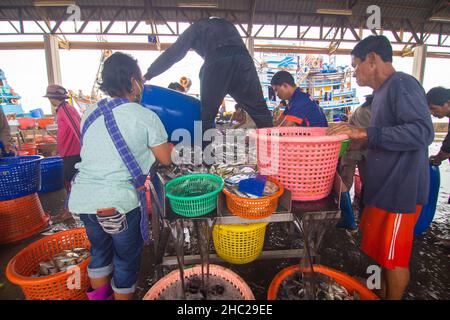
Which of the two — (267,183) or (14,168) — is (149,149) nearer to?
(267,183)

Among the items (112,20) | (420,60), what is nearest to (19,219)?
(112,20)

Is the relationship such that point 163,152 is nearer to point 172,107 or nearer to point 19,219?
point 172,107

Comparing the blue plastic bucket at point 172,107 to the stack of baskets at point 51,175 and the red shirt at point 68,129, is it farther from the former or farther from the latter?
the stack of baskets at point 51,175

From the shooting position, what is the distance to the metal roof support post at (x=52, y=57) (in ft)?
34.3

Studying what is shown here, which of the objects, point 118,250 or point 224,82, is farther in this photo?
point 224,82

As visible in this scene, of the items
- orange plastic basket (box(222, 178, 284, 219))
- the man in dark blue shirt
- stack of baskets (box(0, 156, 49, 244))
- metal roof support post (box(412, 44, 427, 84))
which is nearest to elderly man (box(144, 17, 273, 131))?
the man in dark blue shirt

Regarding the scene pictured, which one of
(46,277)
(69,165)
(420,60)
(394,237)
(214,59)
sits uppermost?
(420,60)

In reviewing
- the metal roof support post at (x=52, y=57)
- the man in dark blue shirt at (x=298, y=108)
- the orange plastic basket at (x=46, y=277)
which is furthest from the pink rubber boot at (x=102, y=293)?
the metal roof support post at (x=52, y=57)

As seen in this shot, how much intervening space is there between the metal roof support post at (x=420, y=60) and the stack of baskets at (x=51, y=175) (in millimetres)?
16165

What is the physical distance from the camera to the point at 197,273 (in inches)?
62.7

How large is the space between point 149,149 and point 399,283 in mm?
1847

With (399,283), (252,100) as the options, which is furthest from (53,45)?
(399,283)

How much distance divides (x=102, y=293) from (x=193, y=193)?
3.08ft

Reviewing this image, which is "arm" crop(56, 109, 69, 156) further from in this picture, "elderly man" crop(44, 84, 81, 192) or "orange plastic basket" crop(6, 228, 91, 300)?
"orange plastic basket" crop(6, 228, 91, 300)
